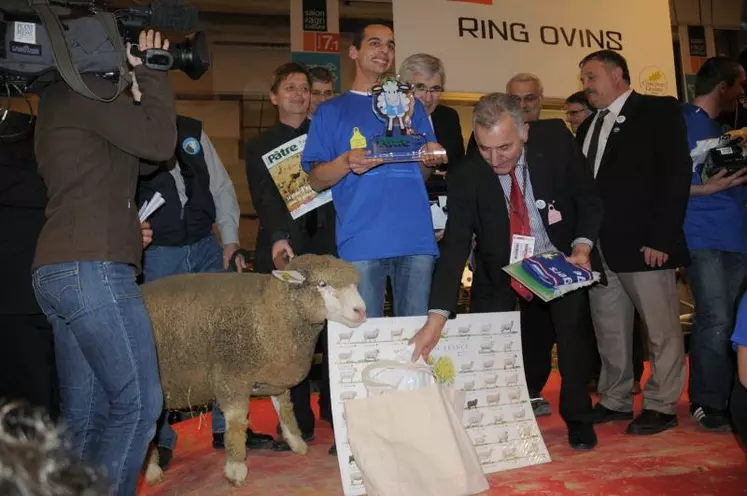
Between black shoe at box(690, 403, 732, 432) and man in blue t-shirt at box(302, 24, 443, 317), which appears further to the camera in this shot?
black shoe at box(690, 403, 732, 432)

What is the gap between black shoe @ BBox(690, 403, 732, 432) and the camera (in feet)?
11.0

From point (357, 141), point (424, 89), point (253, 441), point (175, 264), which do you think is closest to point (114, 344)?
point (175, 264)

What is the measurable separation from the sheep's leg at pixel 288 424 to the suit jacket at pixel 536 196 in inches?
38.6

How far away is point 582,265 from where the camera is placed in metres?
2.91

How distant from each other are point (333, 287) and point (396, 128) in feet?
2.23

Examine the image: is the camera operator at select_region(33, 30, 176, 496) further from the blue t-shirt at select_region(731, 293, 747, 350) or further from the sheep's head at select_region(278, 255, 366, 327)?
the blue t-shirt at select_region(731, 293, 747, 350)

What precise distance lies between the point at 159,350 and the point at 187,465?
62cm

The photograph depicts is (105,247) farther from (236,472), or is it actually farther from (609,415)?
(609,415)

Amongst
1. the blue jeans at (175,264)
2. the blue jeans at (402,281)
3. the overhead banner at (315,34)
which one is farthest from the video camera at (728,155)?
the overhead banner at (315,34)

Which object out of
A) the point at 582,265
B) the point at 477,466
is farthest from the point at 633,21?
the point at 477,466

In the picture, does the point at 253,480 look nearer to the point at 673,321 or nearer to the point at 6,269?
the point at 6,269

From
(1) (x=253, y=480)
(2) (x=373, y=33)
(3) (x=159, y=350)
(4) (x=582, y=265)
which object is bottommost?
(1) (x=253, y=480)

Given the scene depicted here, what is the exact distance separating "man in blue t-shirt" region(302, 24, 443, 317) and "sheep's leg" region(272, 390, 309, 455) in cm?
58

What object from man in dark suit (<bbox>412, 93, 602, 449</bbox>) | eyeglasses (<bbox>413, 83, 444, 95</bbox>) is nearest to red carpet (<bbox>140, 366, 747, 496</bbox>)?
man in dark suit (<bbox>412, 93, 602, 449</bbox>)
